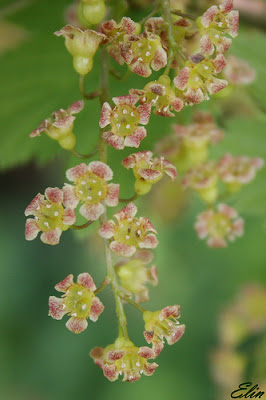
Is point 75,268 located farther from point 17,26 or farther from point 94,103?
point 94,103

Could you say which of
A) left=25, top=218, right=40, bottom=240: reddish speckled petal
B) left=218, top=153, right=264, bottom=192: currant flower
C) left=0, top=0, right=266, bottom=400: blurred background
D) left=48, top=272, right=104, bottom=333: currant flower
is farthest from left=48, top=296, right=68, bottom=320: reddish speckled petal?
left=0, top=0, right=266, bottom=400: blurred background

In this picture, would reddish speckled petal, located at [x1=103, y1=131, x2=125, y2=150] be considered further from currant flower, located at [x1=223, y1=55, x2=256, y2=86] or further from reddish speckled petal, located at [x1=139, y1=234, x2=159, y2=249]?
currant flower, located at [x1=223, y1=55, x2=256, y2=86]

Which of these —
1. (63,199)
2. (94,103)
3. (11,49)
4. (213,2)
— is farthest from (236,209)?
(11,49)

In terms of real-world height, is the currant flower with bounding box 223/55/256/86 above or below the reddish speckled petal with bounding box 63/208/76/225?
below

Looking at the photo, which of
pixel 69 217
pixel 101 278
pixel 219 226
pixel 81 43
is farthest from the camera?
pixel 101 278

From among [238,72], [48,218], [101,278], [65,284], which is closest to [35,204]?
[48,218]

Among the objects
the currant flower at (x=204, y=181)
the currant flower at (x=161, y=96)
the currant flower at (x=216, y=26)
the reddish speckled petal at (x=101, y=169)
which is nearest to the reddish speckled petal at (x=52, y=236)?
the reddish speckled petal at (x=101, y=169)

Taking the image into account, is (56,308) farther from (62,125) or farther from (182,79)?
(182,79)

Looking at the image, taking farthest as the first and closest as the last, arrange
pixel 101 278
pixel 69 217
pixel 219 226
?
pixel 101 278 → pixel 219 226 → pixel 69 217
